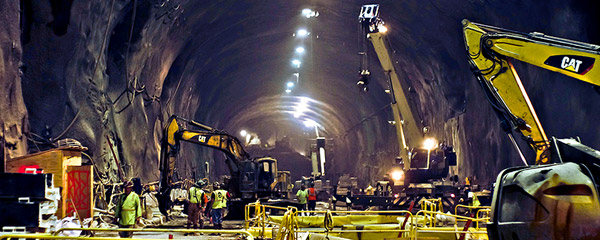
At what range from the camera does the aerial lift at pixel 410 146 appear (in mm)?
20609

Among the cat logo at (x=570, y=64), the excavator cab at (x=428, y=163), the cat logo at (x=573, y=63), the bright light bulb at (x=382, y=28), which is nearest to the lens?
the cat logo at (x=573, y=63)

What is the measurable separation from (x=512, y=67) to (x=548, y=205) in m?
9.16

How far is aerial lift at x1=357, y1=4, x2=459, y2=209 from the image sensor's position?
20609 mm

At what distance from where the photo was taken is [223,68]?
32.5 m

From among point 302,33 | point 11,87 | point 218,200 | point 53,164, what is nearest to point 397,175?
point 302,33

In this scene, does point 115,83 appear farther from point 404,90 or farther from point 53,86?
point 404,90

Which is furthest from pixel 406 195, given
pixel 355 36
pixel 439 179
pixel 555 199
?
pixel 555 199

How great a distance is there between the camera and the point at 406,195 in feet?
68.5

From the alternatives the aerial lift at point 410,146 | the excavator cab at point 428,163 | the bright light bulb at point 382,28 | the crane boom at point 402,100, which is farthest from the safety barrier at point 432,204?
the bright light bulb at point 382,28

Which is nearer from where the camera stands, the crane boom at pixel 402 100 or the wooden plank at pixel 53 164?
the wooden plank at pixel 53 164

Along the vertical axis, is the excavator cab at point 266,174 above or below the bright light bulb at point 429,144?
below

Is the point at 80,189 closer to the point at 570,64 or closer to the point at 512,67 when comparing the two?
the point at 512,67

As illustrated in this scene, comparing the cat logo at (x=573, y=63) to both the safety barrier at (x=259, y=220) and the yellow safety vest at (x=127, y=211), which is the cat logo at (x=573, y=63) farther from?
the yellow safety vest at (x=127, y=211)

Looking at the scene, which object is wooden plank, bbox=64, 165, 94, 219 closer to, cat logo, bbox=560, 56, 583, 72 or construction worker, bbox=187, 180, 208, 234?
construction worker, bbox=187, 180, 208, 234
